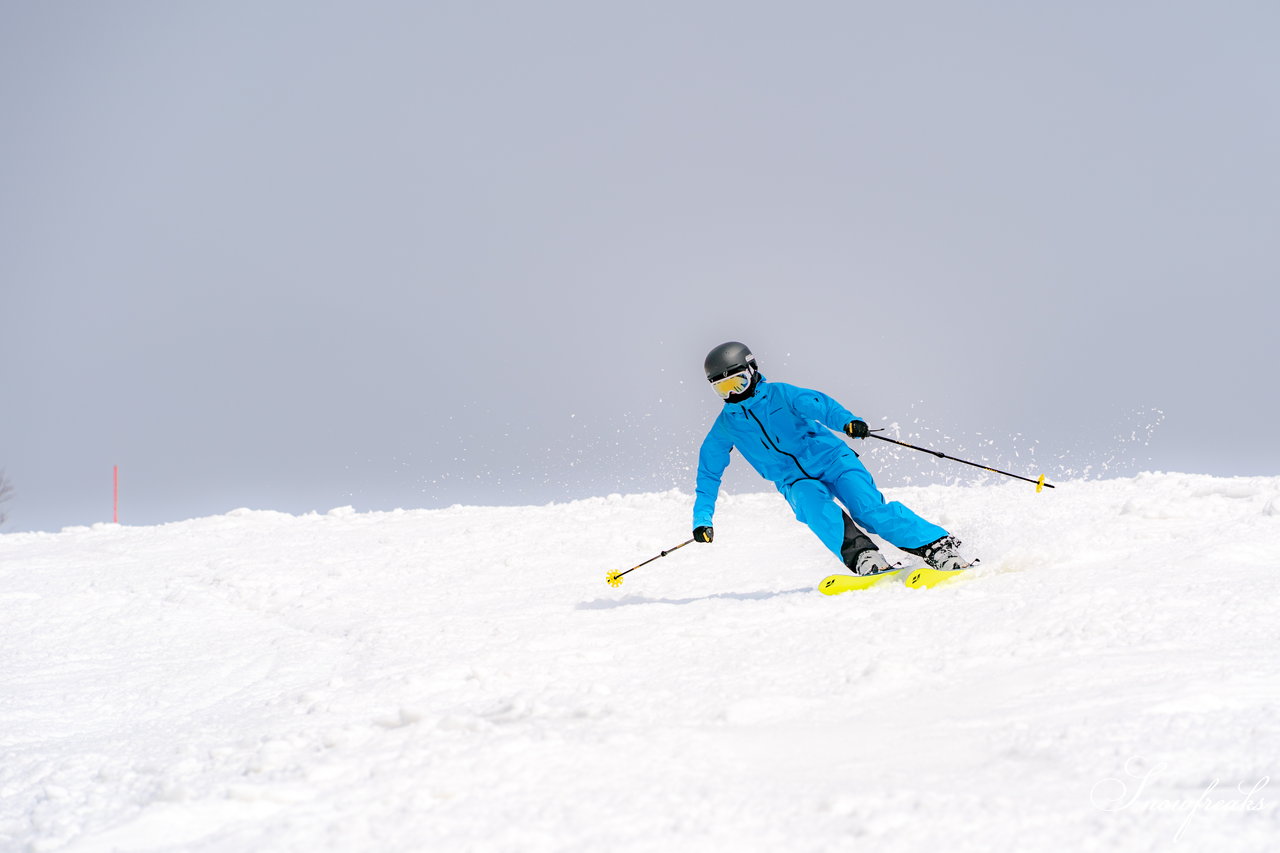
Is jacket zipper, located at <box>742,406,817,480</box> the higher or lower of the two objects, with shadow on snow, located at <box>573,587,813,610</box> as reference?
higher

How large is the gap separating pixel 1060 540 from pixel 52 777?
5977mm

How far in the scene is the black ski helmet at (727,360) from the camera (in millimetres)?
6793

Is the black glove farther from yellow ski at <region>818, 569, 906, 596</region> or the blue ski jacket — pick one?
yellow ski at <region>818, 569, 906, 596</region>

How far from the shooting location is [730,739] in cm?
323

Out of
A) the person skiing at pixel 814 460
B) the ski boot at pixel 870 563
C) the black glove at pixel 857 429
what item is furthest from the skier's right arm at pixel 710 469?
the ski boot at pixel 870 563

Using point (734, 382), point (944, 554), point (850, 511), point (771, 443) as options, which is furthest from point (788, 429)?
point (944, 554)

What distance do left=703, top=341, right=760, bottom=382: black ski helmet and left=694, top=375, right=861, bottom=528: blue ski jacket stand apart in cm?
21

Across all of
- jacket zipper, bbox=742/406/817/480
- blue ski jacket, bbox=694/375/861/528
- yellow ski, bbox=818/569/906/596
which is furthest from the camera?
jacket zipper, bbox=742/406/817/480

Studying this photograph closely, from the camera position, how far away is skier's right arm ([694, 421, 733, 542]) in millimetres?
7254

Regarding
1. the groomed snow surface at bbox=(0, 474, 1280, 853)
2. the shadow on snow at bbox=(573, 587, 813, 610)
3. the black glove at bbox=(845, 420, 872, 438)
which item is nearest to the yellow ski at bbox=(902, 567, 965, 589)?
the groomed snow surface at bbox=(0, 474, 1280, 853)

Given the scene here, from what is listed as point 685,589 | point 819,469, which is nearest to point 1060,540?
point 819,469

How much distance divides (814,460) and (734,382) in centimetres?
78

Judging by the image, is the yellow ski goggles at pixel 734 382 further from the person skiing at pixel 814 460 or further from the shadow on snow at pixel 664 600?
the shadow on snow at pixel 664 600

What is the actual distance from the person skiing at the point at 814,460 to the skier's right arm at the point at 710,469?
0.12m
